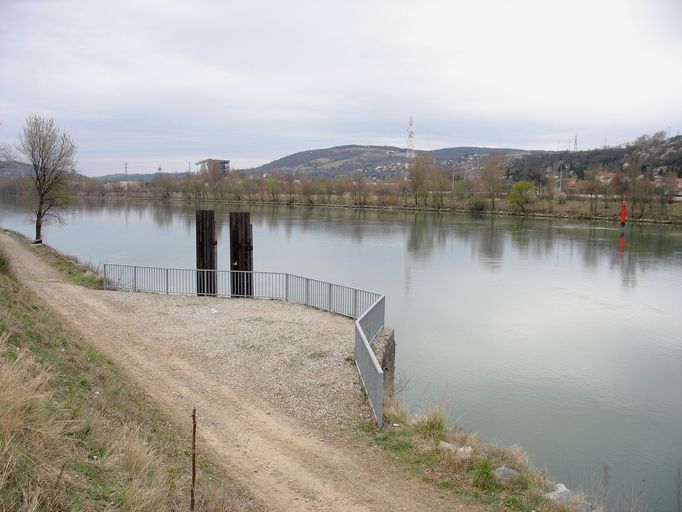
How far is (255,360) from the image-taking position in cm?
1216

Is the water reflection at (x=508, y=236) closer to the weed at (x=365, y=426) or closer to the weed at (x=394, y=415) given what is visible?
the weed at (x=394, y=415)

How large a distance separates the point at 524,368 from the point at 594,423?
3543 millimetres

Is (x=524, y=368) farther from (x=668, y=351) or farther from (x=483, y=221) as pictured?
(x=483, y=221)

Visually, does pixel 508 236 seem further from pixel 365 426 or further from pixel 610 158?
pixel 610 158

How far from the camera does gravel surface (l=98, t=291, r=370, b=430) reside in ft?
33.3

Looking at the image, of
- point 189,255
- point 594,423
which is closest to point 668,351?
point 594,423

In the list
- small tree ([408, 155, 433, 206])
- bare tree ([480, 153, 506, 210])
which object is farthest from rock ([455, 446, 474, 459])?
small tree ([408, 155, 433, 206])

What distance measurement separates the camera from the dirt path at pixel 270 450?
6855 millimetres

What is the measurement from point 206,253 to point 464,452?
14.5 meters

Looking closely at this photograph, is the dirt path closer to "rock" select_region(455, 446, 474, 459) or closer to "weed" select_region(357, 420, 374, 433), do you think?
"weed" select_region(357, 420, 374, 433)

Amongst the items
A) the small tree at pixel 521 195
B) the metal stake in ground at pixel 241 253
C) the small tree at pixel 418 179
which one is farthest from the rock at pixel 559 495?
the small tree at pixel 418 179

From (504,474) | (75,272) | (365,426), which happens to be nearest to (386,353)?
(365,426)

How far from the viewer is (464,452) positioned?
798 centimetres

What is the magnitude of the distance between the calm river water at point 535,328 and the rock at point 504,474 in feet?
10.4
